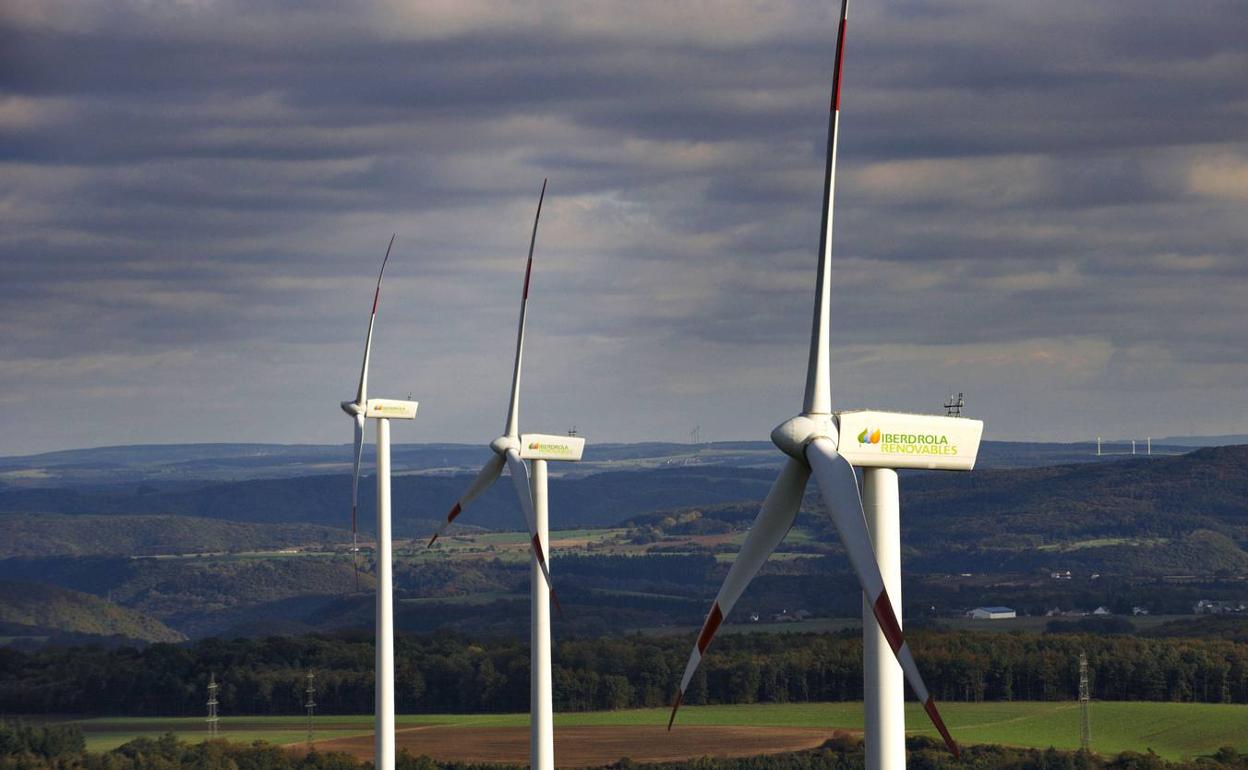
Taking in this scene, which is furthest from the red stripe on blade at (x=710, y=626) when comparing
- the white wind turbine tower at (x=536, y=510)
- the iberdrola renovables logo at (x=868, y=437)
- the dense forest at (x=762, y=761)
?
the dense forest at (x=762, y=761)

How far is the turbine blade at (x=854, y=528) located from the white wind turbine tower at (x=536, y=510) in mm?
33526

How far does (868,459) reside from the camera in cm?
Answer: 4575

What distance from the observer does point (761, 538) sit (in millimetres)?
49094

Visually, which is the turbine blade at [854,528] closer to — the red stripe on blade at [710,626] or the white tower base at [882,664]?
the white tower base at [882,664]

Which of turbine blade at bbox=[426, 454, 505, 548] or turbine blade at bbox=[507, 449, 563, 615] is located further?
turbine blade at bbox=[426, 454, 505, 548]

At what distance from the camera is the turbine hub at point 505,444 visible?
8856 centimetres

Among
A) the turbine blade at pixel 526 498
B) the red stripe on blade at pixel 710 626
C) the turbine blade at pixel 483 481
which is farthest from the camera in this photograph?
the turbine blade at pixel 483 481

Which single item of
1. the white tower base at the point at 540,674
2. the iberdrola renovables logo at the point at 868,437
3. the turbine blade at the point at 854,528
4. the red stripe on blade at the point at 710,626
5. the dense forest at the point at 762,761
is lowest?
the dense forest at the point at 762,761

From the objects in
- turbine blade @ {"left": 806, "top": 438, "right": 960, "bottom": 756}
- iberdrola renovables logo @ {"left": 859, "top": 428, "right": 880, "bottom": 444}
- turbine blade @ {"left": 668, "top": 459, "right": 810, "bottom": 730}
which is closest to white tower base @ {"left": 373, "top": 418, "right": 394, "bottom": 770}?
turbine blade @ {"left": 668, "top": 459, "right": 810, "bottom": 730}

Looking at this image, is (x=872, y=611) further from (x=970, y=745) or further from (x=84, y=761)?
(x=84, y=761)

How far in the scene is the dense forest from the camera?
16675 centimetres

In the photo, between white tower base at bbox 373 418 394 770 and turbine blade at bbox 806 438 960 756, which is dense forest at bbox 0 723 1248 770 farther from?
turbine blade at bbox 806 438 960 756

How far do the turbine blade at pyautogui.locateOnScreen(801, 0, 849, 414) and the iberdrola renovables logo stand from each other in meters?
0.97

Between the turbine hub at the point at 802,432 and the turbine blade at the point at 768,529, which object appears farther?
the turbine blade at the point at 768,529
